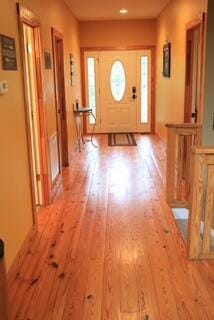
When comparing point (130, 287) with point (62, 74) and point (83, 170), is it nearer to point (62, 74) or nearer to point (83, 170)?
point (83, 170)

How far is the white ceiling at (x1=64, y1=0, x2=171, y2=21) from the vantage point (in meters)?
6.27

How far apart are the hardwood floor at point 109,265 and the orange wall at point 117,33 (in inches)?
196

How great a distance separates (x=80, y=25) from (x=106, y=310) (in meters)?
7.49

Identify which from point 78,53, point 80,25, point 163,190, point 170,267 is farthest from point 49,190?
point 80,25

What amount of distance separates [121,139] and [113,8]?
2.87m

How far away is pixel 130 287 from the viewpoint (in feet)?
8.38

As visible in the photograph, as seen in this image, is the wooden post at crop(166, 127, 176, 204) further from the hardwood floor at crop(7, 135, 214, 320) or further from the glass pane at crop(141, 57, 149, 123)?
the glass pane at crop(141, 57, 149, 123)

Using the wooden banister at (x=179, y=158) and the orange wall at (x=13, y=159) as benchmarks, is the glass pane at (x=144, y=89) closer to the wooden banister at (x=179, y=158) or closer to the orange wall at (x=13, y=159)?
the wooden banister at (x=179, y=158)

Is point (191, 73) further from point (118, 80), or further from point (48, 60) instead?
point (118, 80)

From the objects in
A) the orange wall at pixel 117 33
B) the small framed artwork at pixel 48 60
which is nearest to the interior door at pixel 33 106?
the small framed artwork at pixel 48 60

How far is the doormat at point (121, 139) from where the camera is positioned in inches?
305

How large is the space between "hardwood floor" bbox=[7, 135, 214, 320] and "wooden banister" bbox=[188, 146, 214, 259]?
0.12 m

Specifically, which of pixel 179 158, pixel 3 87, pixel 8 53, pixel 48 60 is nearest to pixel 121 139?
pixel 48 60

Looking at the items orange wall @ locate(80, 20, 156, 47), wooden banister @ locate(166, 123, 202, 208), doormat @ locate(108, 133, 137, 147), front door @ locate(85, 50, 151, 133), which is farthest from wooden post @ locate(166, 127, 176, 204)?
orange wall @ locate(80, 20, 156, 47)
